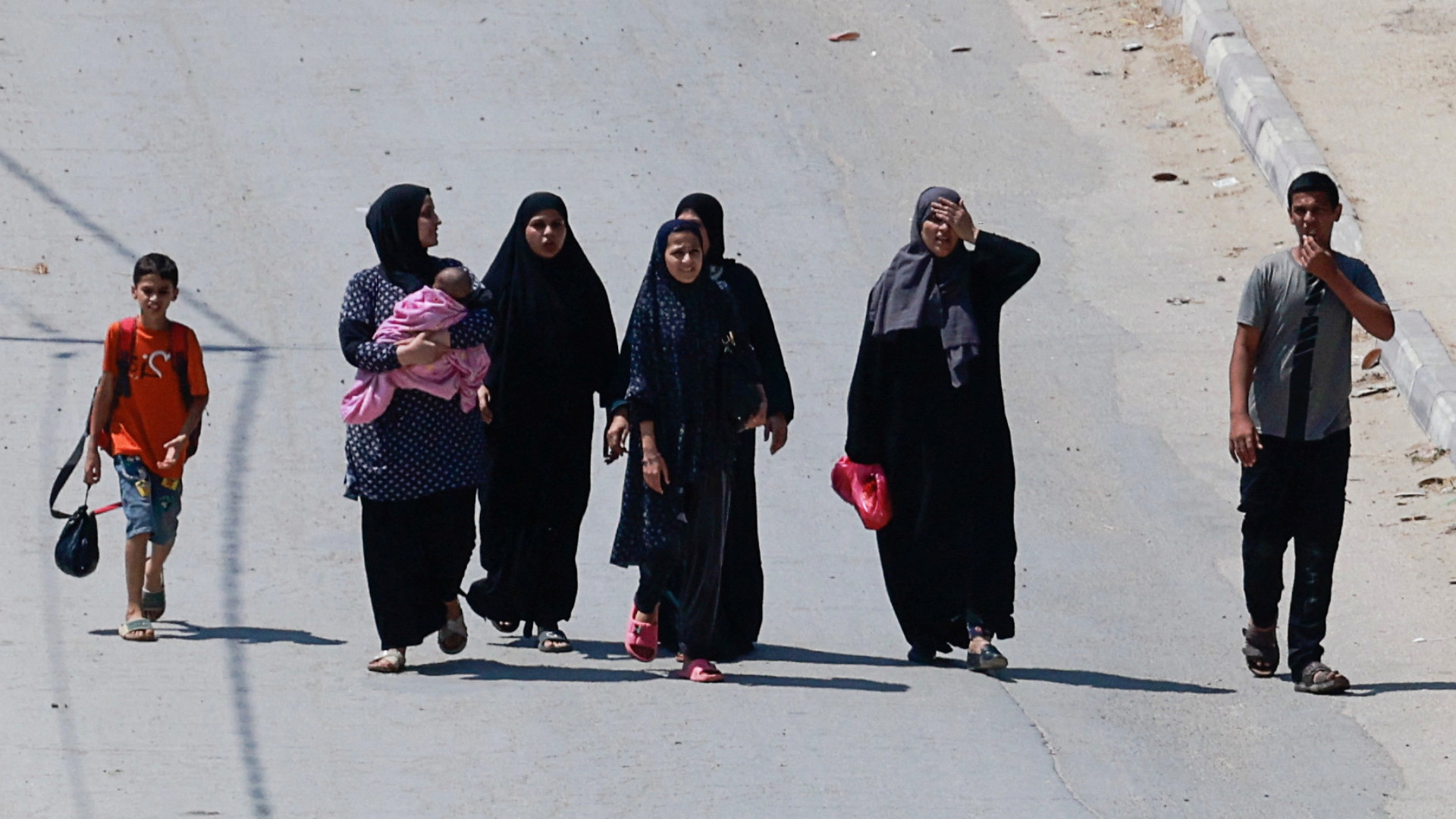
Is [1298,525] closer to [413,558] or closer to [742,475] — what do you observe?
[742,475]

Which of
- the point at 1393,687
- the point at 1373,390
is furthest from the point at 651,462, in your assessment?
the point at 1373,390

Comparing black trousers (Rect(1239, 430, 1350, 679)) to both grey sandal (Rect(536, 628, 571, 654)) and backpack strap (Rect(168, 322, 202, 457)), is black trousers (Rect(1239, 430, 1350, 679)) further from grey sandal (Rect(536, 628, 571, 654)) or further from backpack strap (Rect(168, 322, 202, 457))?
backpack strap (Rect(168, 322, 202, 457))

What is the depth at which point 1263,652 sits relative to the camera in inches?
283

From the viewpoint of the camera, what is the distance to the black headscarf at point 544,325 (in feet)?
24.0

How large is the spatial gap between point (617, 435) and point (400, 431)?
68cm

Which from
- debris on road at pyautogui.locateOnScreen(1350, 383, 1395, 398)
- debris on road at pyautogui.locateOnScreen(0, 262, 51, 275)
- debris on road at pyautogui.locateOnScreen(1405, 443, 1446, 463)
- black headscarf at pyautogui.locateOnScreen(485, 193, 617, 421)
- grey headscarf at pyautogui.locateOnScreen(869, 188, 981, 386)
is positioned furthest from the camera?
debris on road at pyautogui.locateOnScreen(0, 262, 51, 275)

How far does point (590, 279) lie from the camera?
24.2ft

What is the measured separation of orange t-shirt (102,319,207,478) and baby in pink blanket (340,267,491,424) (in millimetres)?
732

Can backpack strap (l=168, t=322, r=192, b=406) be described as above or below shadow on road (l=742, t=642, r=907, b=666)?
above

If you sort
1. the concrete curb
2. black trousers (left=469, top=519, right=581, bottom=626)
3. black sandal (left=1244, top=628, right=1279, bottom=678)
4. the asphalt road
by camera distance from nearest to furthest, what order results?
the asphalt road
black sandal (left=1244, top=628, right=1279, bottom=678)
black trousers (left=469, top=519, right=581, bottom=626)
the concrete curb

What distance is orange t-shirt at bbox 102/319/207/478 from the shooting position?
7.21 meters

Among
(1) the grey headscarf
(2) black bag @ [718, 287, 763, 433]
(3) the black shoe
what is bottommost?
(3) the black shoe

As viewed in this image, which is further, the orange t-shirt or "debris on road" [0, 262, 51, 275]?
"debris on road" [0, 262, 51, 275]

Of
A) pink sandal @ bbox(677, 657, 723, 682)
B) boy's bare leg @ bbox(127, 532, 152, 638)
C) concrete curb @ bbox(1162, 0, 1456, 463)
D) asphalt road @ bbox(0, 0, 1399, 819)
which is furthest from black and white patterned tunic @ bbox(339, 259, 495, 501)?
concrete curb @ bbox(1162, 0, 1456, 463)
